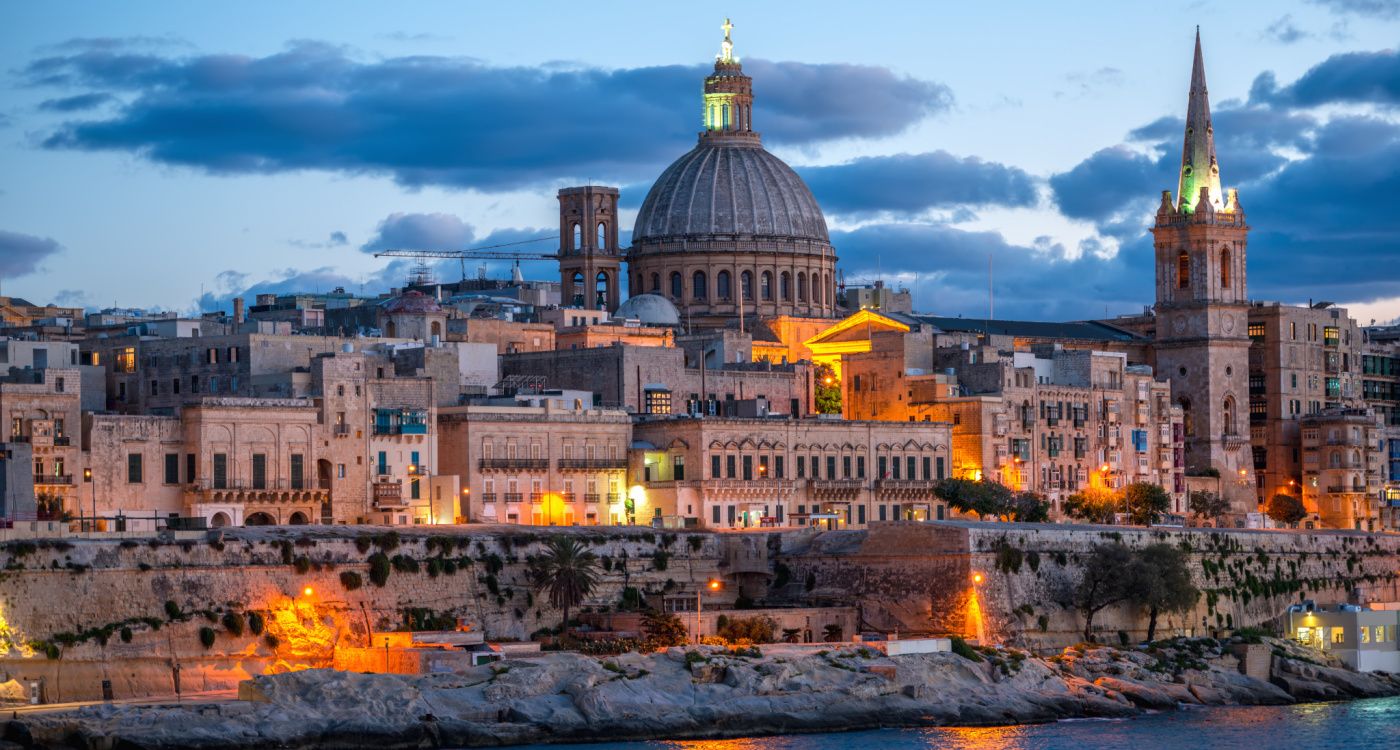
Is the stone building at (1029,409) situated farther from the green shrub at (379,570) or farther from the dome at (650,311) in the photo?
the green shrub at (379,570)

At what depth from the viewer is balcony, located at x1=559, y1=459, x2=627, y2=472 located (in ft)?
263

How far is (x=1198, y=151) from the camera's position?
106875 mm

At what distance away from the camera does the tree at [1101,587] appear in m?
75.2

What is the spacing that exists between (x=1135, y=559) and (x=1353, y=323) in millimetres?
41765

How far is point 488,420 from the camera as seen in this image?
3100 inches

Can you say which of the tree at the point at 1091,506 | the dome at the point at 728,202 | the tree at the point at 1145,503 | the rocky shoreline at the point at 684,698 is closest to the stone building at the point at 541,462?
the rocky shoreline at the point at 684,698

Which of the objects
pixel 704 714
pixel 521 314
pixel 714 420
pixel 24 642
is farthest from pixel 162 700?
pixel 521 314

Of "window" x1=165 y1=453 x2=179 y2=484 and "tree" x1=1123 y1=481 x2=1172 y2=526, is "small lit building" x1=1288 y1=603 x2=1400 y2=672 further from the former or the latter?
"window" x1=165 y1=453 x2=179 y2=484

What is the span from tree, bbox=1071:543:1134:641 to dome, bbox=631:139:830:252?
35.6 metres

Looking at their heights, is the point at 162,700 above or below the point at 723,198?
below

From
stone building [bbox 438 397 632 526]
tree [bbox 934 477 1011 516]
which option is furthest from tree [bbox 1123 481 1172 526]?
stone building [bbox 438 397 632 526]

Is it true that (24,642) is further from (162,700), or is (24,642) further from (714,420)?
(714,420)

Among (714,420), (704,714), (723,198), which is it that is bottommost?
(704,714)

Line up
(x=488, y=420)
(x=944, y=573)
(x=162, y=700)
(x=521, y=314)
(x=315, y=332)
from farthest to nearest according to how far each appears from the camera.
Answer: (x=521, y=314)
(x=315, y=332)
(x=488, y=420)
(x=944, y=573)
(x=162, y=700)
